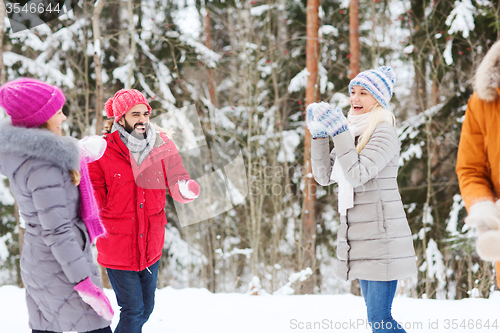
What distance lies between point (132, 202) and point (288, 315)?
6.56 feet

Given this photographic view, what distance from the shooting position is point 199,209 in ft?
25.5

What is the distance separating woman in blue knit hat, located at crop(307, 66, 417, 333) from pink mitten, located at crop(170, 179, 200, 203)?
0.82 m

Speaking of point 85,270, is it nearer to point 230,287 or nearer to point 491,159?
point 491,159

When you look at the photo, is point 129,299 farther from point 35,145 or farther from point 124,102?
point 124,102

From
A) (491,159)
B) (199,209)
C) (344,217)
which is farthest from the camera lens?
(199,209)

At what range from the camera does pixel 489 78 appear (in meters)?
1.58

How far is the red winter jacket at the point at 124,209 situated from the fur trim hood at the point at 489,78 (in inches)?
74.6

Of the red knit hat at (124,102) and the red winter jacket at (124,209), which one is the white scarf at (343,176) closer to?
the red winter jacket at (124,209)

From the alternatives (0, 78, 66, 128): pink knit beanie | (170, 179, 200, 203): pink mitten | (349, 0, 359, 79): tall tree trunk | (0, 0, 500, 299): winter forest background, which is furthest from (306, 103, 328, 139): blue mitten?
(349, 0, 359, 79): tall tree trunk

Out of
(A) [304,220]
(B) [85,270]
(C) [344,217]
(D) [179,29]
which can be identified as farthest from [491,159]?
(D) [179,29]

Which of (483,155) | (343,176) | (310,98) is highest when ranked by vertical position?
(310,98)

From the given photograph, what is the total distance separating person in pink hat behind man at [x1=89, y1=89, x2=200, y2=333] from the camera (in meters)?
2.40

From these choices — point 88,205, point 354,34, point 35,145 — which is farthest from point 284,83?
point 35,145

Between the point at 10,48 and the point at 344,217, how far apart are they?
8.82 metres
